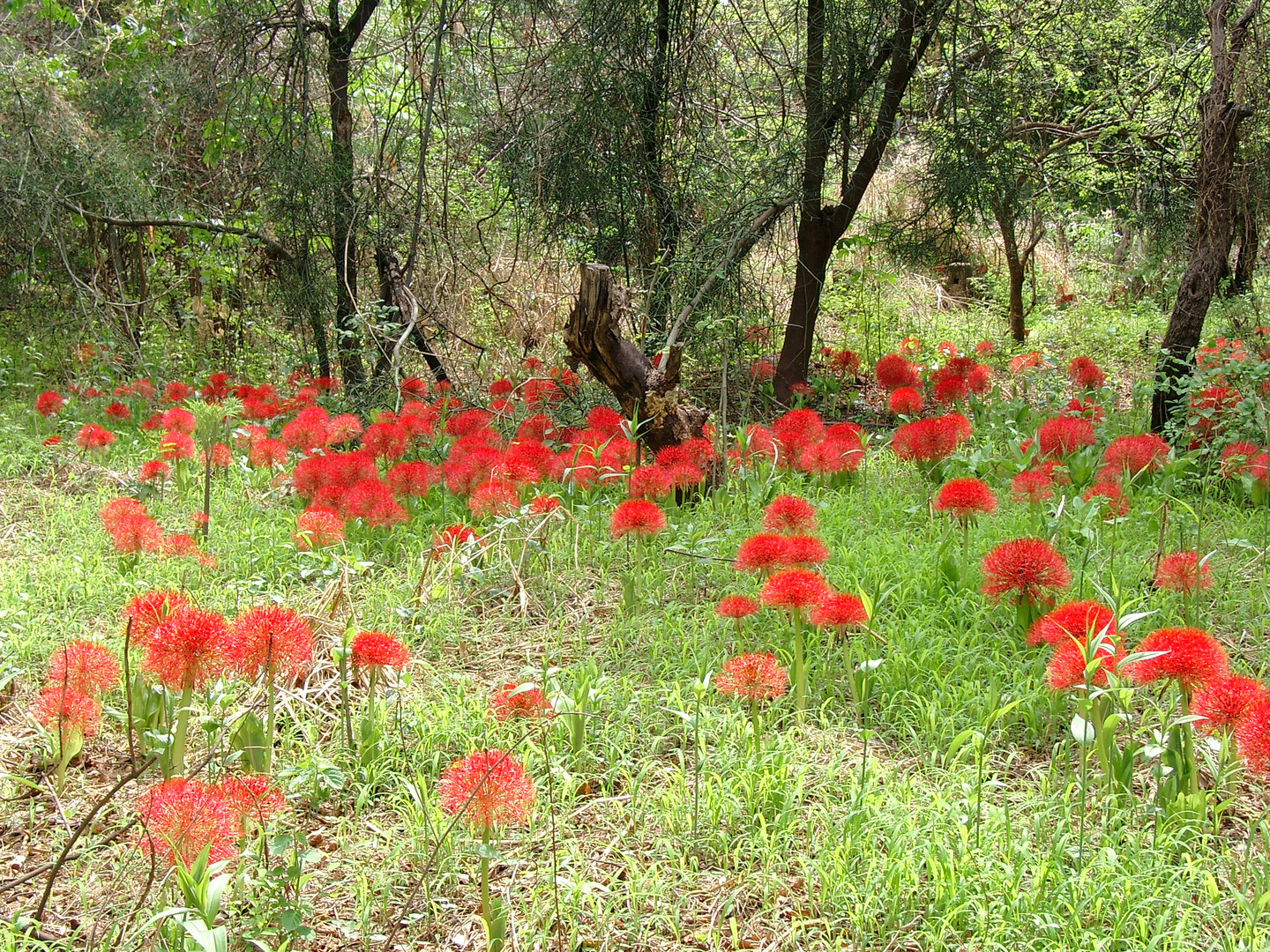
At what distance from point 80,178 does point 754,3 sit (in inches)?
153

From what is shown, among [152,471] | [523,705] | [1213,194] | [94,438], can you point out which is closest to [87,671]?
[523,705]

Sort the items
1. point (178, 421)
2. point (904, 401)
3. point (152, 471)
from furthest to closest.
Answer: point (904, 401) → point (178, 421) → point (152, 471)

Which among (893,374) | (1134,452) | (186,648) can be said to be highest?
(893,374)

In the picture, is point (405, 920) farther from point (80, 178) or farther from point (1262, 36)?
point (80, 178)

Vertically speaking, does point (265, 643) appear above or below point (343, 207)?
below

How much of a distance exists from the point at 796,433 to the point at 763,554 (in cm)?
128

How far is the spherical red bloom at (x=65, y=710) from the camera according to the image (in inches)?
72.9

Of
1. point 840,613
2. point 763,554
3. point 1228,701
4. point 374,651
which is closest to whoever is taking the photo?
point 1228,701

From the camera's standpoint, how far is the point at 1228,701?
172 cm

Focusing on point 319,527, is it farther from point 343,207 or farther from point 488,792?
point 343,207

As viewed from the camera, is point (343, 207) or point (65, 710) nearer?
point (65, 710)

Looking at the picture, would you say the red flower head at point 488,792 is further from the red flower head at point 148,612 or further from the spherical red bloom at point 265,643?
the red flower head at point 148,612

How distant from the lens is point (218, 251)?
680 centimetres

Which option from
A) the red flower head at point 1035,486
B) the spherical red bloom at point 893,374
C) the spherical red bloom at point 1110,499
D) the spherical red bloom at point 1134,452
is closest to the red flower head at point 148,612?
the red flower head at point 1035,486
